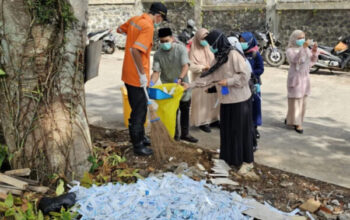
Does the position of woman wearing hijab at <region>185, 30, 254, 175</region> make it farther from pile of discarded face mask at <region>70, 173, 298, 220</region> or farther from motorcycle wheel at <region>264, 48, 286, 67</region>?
motorcycle wheel at <region>264, 48, 286, 67</region>

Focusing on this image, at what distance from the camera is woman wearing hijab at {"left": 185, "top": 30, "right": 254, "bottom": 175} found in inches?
166

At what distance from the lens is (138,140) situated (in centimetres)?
472

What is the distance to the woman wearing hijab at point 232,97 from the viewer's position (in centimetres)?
421

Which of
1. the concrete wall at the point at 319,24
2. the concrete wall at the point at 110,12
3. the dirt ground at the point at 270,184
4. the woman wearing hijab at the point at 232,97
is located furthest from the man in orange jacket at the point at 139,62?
the concrete wall at the point at 110,12

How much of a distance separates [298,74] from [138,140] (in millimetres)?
2882

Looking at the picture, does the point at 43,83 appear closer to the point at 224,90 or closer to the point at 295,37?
the point at 224,90

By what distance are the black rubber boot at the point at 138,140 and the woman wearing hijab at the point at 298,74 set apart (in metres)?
2.60

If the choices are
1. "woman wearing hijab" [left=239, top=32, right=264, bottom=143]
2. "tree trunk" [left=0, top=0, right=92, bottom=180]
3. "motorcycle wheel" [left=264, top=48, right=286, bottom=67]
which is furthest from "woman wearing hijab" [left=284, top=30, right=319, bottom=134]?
"motorcycle wheel" [left=264, top=48, right=286, bottom=67]

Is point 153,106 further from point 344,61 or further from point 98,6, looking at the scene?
point 98,6

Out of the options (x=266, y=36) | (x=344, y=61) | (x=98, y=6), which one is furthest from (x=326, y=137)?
(x=98, y=6)

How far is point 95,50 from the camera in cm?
412

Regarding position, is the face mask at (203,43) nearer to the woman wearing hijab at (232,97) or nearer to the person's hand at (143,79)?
→ the woman wearing hijab at (232,97)

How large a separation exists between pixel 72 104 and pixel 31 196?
0.98 metres

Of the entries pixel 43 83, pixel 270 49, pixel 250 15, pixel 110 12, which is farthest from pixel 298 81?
pixel 110 12
